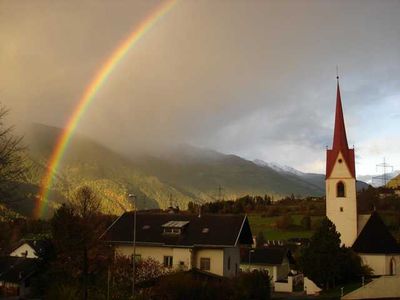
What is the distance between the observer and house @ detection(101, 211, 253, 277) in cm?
5509

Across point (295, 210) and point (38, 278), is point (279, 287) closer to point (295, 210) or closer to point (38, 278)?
point (38, 278)

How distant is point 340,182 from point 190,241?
44.1 meters

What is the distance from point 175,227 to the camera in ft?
191

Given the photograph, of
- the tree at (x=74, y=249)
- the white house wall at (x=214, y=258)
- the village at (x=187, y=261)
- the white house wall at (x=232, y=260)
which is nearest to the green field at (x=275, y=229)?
the village at (x=187, y=261)

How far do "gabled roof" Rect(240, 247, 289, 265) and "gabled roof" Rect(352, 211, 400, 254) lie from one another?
13466mm

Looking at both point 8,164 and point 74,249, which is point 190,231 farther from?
point 8,164

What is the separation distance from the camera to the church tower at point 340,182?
87688 mm

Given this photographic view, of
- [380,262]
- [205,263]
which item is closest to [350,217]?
[380,262]

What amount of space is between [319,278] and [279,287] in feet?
39.9

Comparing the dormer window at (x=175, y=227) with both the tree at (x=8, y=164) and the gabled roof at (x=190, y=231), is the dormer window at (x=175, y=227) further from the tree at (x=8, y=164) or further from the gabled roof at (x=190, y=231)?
the tree at (x=8, y=164)

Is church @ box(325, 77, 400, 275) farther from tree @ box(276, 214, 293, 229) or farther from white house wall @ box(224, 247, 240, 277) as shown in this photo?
tree @ box(276, 214, 293, 229)

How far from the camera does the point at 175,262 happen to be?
55.9m

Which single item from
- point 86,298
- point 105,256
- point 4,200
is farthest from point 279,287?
point 4,200

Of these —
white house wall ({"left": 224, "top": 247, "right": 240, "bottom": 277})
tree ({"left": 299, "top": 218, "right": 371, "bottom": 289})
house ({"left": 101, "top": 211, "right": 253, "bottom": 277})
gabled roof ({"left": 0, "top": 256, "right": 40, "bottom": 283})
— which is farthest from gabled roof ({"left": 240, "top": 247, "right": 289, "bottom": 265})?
gabled roof ({"left": 0, "top": 256, "right": 40, "bottom": 283})
